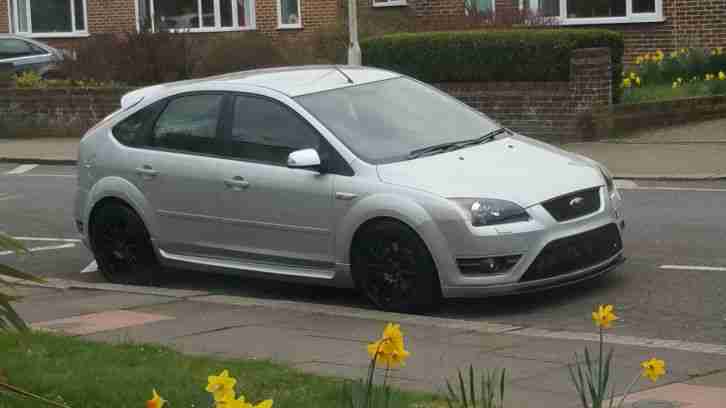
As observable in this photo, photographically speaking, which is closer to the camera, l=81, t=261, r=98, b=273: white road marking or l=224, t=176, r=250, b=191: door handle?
l=224, t=176, r=250, b=191: door handle

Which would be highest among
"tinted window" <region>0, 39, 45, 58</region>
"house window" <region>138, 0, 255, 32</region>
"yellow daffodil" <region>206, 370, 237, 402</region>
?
"house window" <region>138, 0, 255, 32</region>

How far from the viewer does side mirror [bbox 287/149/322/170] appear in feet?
32.3

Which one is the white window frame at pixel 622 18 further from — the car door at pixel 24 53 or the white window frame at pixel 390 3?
the car door at pixel 24 53

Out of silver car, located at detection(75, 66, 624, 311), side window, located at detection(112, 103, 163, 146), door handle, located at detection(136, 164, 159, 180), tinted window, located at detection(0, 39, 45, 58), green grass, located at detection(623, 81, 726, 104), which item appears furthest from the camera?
tinted window, located at detection(0, 39, 45, 58)

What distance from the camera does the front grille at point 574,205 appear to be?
31.0ft

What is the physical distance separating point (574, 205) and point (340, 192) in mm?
1549

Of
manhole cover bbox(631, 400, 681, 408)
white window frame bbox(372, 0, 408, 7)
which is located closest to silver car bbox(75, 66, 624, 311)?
manhole cover bbox(631, 400, 681, 408)

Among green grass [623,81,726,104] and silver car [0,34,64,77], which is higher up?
silver car [0,34,64,77]

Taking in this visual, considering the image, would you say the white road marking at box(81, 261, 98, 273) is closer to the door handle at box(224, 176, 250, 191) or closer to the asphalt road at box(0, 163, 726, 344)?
the asphalt road at box(0, 163, 726, 344)

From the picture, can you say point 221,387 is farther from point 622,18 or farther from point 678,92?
point 622,18

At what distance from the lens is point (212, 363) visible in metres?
7.40

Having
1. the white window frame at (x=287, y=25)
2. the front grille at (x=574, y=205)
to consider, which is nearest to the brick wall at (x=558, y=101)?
the front grille at (x=574, y=205)

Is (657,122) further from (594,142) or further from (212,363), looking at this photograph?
(212,363)

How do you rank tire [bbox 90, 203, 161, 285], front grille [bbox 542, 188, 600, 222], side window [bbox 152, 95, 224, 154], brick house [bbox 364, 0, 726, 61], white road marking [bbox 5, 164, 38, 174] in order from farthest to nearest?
brick house [bbox 364, 0, 726, 61]
white road marking [bbox 5, 164, 38, 174]
tire [bbox 90, 203, 161, 285]
side window [bbox 152, 95, 224, 154]
front grille [bbox 542, 188, 600, 222]
